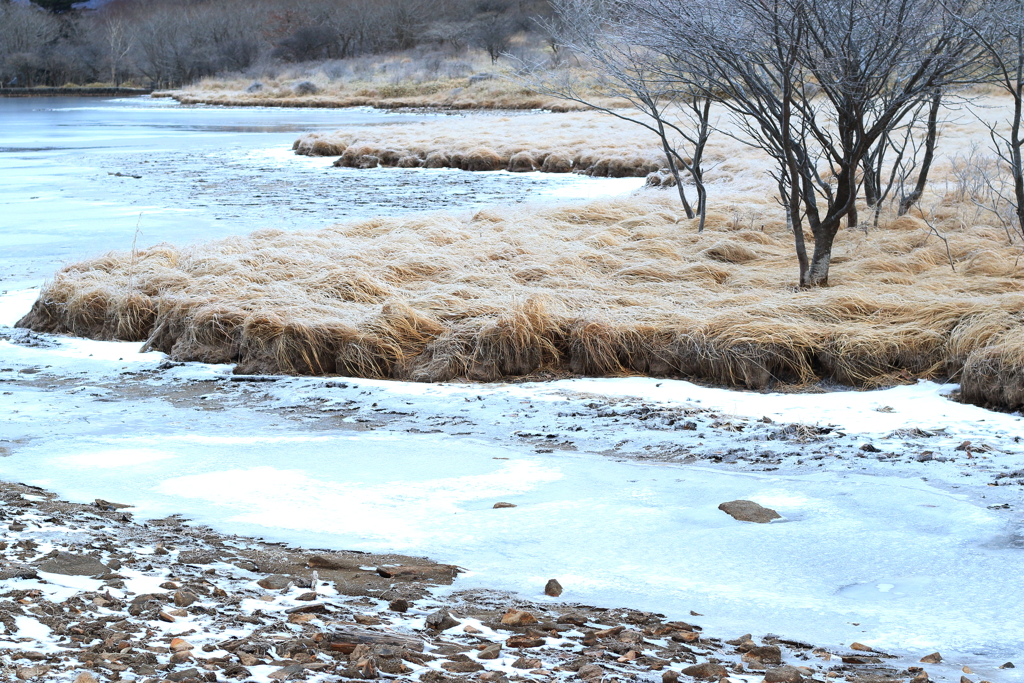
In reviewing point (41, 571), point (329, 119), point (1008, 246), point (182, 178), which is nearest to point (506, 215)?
point (1008, 246)

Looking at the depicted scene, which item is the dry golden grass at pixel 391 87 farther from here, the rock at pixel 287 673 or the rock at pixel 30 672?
the rock at pixel 30 672

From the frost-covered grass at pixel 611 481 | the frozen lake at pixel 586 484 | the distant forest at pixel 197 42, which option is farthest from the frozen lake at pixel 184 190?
the distant forest at pixel 197 42

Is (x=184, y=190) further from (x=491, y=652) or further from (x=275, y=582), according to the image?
(x=491, y=652)

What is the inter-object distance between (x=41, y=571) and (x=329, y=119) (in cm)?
3628

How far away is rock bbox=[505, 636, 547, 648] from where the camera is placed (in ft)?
8.56

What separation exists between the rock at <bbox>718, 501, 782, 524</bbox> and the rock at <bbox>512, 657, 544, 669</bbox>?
4.58ft

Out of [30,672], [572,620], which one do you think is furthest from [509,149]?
[30,672]

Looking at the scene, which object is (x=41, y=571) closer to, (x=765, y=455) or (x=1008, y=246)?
(x=765, y=455)

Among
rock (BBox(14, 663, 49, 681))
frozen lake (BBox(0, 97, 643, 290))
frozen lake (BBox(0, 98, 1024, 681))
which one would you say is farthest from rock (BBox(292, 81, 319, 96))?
rock (BBox(14, 663, 49, 681))

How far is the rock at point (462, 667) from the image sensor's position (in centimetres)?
244

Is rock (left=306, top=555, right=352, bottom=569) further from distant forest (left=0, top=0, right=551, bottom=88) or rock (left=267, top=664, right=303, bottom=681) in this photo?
distant forest (left=0, top=0, right=551, bottom=88)

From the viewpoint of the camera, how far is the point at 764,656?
2.61 m

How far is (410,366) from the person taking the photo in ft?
19.6

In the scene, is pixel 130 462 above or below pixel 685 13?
below
